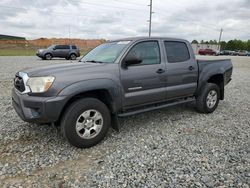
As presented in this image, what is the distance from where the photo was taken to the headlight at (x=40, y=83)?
11.2 ft

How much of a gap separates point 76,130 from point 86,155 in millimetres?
412

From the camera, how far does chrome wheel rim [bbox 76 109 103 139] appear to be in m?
3.69

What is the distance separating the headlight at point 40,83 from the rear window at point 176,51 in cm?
250

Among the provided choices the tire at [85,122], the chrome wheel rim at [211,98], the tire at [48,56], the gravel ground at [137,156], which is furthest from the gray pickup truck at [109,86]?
the tire at [48,56]

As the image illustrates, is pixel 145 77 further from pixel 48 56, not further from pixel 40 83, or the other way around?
pixel 48 56

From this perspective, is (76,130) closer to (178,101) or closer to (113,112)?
(113,112)

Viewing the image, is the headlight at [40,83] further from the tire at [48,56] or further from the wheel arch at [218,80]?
the tire at [48,56]

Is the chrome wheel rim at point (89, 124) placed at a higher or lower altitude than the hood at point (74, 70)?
lower

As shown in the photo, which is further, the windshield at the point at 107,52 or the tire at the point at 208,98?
the tire at the point at 208,98

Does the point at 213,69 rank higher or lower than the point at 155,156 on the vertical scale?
higher

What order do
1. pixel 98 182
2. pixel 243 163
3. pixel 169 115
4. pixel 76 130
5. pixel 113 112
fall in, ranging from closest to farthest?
pixel 98 182 < pixel 243 163 < pixel 76 130 < pixel 113 112 < pixel 169 115

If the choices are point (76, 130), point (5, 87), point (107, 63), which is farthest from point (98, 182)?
point (5, 87)

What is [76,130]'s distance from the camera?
11.9ft

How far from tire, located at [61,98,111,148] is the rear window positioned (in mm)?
1920
